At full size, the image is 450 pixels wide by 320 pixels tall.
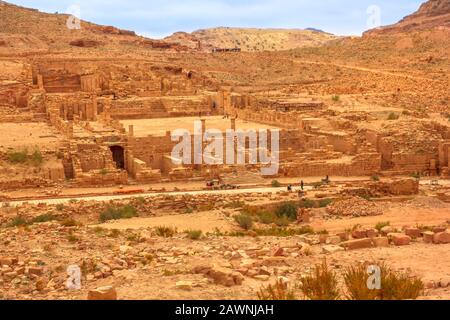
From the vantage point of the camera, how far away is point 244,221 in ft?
61.4

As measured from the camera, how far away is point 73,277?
11.0 m

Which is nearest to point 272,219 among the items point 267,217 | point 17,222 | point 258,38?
point 267,217

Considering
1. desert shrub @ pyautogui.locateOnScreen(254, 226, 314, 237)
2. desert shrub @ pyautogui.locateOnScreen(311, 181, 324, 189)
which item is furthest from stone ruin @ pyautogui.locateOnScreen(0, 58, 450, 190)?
desert shrub @ pyautogui.locateOnScreen(254, 226, 314, 237)

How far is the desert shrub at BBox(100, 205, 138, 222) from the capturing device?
20.0m

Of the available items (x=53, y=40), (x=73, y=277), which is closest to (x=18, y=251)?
(x=73, y=277)

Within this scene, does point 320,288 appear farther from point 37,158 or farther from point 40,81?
point 40,81

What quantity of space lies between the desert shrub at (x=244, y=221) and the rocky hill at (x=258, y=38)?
87.1m

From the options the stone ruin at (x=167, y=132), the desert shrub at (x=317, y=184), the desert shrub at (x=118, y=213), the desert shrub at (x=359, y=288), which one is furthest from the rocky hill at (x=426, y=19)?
the desert shrub at (x=359, y=288)

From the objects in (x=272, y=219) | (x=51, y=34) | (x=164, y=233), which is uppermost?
(x=51, y=34)

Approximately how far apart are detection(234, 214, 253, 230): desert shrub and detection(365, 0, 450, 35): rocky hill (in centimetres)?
7292

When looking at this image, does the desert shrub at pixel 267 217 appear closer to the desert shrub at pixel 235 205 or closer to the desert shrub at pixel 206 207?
the desert shrub at pixel 235 205

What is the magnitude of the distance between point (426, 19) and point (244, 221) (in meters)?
81.1

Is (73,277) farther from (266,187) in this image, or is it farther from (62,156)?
(62,156)

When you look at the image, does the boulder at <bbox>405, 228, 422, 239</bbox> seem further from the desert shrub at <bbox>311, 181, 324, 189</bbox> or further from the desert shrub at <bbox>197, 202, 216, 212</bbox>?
the desert shrub at <bbox>311, 181, 324, 189</bbox>
